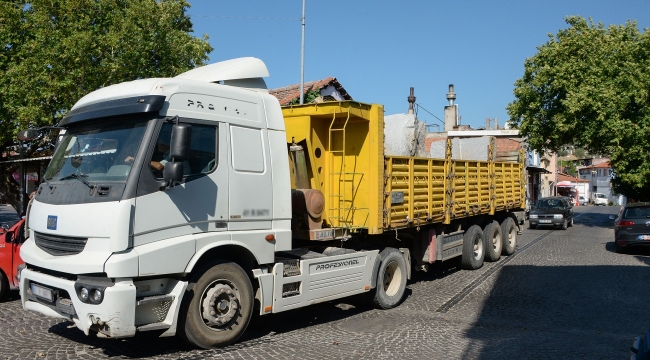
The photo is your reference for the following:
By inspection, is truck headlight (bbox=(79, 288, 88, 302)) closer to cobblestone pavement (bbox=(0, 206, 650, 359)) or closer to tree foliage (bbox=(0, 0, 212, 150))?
cobblestone pavement (bbox=(0, 206, 650, 359))

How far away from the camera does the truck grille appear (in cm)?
552

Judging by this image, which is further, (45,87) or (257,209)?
(45,87)

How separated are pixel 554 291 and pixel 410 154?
3564mm

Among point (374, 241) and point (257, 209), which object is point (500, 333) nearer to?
point (374, 241)

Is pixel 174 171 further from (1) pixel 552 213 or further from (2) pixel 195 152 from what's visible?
(1) pixel 552 213

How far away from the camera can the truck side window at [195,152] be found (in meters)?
5.68

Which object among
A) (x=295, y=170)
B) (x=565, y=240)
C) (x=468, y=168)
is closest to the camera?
(x=295, y=170)

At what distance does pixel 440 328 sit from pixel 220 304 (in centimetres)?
301

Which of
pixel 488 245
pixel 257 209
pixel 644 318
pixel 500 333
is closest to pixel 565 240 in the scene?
pixel 488 245

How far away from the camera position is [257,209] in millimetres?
6555

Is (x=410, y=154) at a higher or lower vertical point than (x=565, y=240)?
higher

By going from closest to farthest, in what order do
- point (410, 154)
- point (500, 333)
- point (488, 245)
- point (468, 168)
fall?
point (500, 333)
point (410, 154)
point (468, 168)
point (488, 245)

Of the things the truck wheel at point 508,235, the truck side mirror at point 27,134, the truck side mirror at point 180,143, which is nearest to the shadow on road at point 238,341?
the truck side mirror at point 180,143

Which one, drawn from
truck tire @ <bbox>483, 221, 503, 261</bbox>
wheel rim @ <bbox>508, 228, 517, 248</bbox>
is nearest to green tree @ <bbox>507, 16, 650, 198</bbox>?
wheel rim @ <bbox>508, 228, 517, 248</bbox>
